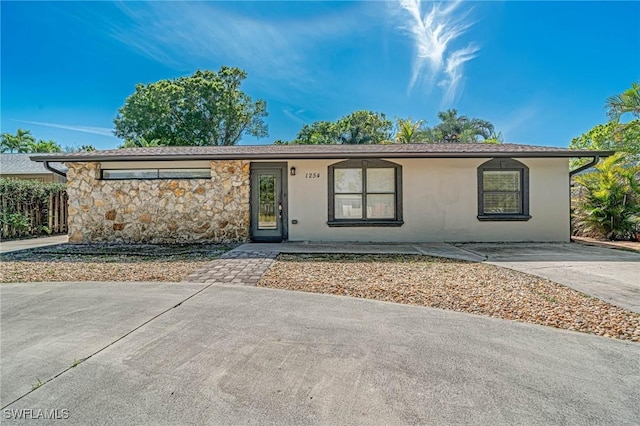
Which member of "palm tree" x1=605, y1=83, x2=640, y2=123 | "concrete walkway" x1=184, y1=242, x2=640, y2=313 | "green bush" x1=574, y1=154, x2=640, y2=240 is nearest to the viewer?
"concrete walkway" x1=184, y1=242, x2=640, y2=313

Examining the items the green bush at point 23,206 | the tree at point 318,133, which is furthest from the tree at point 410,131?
the green bush at point 23,206

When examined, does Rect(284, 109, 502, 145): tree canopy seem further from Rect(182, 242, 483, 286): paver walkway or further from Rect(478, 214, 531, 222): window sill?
Rect(182, 242, 483, 286): paver walkway

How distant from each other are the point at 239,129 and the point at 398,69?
18697mm

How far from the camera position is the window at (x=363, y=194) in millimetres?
10219

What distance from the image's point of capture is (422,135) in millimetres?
25922

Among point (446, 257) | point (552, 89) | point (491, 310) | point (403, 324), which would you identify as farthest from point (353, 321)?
point (552, 89)

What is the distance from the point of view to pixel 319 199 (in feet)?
33.5

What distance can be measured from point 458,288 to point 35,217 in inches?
584

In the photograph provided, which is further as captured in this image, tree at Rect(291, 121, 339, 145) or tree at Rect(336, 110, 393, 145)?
tree at Rect(291, 121, 339, 145)

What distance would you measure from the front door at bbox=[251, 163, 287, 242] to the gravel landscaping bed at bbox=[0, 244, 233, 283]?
4.52 ft

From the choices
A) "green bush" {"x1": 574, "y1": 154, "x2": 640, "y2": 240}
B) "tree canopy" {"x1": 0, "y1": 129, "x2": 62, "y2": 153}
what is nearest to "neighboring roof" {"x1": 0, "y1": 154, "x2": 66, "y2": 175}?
"tree canopy" {"x1": 0, "y1": 129, "x2": 62, "y2": 153}

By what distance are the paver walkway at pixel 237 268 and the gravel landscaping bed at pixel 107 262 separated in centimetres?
28

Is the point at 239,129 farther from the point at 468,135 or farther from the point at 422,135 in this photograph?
the point at 468,135

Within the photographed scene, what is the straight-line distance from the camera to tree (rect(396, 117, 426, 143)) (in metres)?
24.5
